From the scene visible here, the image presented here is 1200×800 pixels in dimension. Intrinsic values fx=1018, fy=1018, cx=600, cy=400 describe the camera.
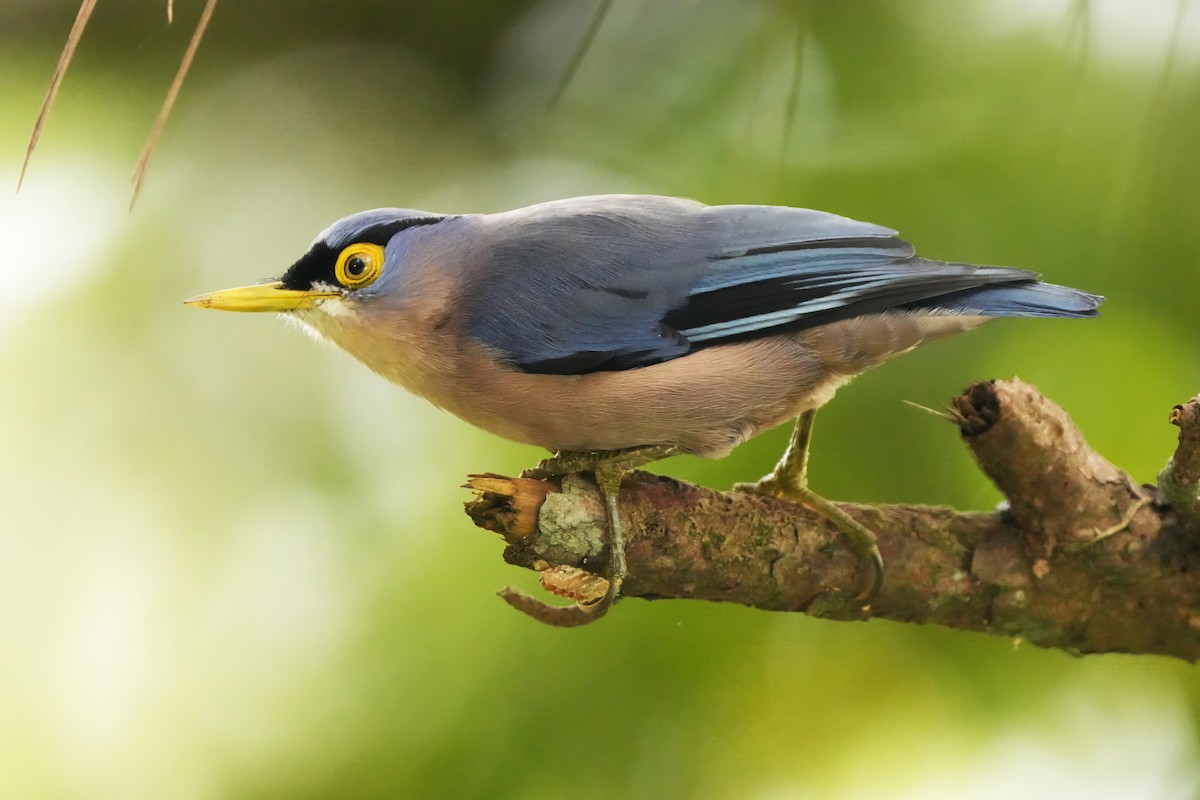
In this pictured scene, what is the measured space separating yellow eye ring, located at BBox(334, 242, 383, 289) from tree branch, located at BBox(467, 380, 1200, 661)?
453 millimetres

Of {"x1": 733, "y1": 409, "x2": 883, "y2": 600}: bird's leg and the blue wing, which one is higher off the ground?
the blue wing

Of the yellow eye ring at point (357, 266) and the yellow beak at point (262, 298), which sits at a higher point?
the yellow eye ring at point (357, 266)

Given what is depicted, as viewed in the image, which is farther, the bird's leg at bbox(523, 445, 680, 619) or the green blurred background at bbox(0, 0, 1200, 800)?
the green blurred background at bbox(0, 0, 1200, 800)

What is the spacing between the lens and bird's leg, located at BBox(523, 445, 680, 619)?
1.36m

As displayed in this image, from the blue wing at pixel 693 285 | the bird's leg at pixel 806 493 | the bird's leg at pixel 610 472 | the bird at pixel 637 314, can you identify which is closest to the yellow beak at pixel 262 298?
the bird at pixel 637 314

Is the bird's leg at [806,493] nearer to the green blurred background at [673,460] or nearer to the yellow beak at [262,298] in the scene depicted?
the green blurred background at [673,460]

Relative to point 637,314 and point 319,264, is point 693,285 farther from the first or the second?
point 319,264

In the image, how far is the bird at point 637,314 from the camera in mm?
1472

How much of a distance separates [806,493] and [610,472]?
36 cm

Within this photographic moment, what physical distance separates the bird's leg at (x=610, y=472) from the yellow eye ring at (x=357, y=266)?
39 centimetres

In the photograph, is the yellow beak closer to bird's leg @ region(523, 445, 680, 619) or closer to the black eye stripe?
the black eye stripe

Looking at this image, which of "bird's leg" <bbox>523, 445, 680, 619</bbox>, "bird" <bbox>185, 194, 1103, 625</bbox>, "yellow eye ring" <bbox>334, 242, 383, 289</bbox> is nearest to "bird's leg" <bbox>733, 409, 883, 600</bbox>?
"bird" <bbox>185, 194, 1103, 625</bbox>

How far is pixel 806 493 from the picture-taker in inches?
63.4

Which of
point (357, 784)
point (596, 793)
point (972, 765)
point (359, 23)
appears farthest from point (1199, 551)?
point (359, 23)
